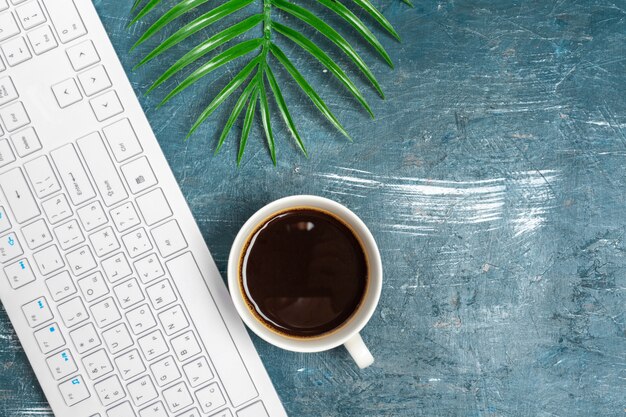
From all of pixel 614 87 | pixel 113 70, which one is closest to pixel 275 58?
pixel 113 70

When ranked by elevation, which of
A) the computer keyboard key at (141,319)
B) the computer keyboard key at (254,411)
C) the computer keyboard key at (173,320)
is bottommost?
the computer keyboard key at (254,411)

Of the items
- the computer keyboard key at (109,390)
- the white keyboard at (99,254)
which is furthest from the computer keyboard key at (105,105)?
the computer keyboard key at (109,390)

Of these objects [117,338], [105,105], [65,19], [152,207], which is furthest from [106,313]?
[65,19]

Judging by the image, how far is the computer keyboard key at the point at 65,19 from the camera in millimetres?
710

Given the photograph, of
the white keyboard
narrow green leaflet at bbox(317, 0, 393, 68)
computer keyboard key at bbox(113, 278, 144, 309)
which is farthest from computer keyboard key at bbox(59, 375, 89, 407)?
narrow green leaflet at bbox(317, 0, 393, 68)

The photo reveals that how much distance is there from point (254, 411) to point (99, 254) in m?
0.26

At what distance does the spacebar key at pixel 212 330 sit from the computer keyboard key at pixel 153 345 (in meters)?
0.05

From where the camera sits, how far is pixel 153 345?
2.36ft

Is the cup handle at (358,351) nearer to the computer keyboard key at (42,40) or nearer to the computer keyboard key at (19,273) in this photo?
the computer keyboard key at (19,273)

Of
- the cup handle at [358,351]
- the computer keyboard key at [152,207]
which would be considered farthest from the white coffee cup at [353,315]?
the computer keyboard key at [152,207]

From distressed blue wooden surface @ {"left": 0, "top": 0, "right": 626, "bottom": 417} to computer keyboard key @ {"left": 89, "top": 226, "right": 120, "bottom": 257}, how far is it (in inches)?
4.1

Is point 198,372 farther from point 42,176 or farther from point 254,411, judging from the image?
point 42,176

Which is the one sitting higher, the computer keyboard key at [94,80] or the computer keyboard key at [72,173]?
the computer keyboard key at [94,80]

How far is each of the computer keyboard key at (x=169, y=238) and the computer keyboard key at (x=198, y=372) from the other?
13 cm
